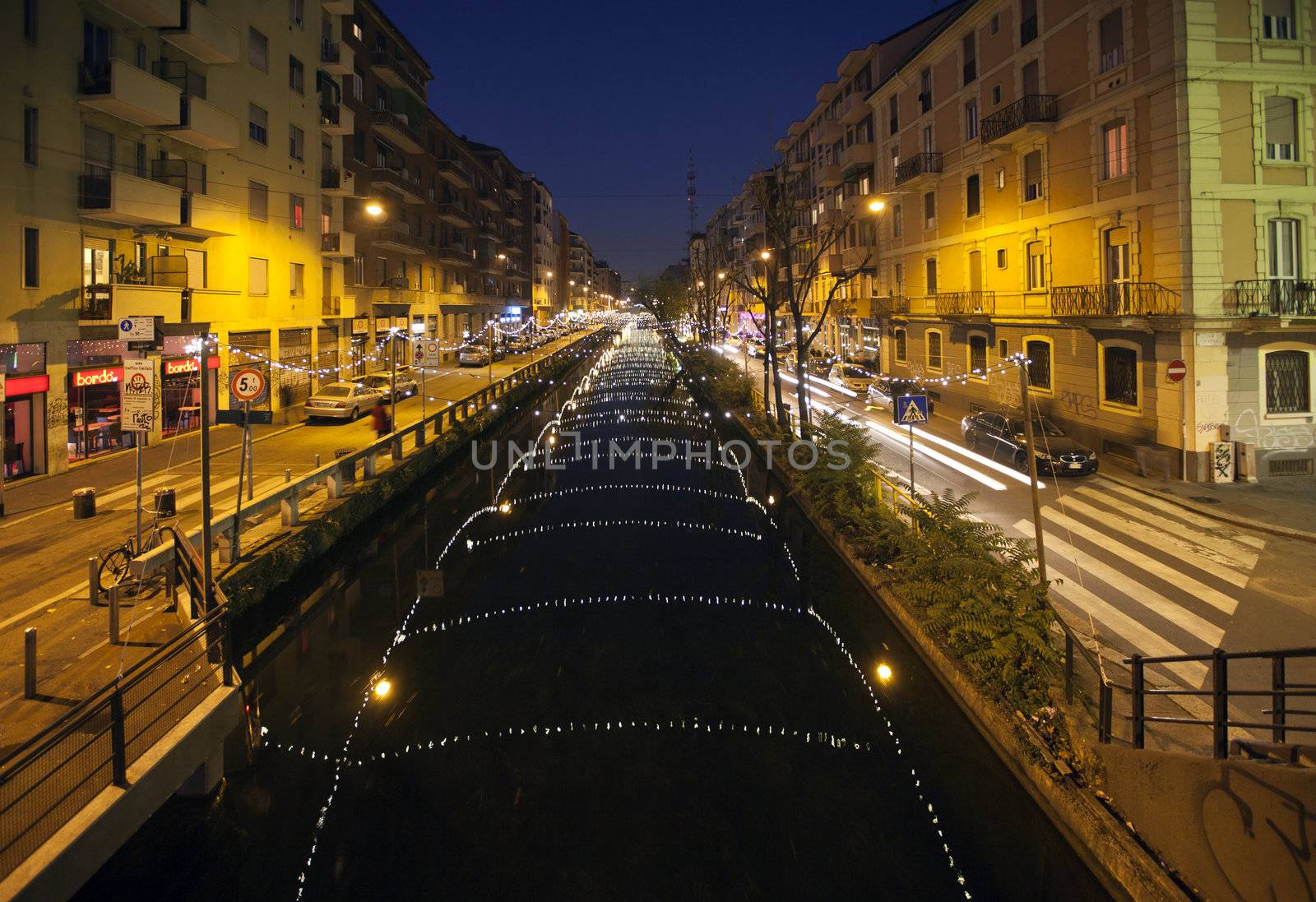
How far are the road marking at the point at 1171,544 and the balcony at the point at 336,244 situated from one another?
102 ft

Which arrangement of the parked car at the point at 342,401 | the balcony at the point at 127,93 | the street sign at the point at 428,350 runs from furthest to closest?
the street sign at the point at 428,350 < the parked car at the point at 342,401 < the balcony at the point at 127,93

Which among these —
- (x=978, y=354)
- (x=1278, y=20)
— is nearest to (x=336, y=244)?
(x=978, y=354)

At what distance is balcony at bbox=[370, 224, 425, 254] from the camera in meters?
43.7

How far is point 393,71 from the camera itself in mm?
45031

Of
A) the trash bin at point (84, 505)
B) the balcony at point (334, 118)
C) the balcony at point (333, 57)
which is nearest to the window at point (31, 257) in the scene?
the trash bin at point (84, 505)

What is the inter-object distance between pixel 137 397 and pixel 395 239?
121 feet

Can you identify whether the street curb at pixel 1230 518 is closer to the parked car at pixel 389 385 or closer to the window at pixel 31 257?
the parked car at pixel 389 385

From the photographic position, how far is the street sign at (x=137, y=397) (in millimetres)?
10984

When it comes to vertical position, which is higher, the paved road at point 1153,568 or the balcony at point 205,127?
the balcony at point 205,127

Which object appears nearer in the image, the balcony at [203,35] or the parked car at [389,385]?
the balcony at [203,35]

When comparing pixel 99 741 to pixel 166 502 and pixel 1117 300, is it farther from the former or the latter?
pixel 1117 300

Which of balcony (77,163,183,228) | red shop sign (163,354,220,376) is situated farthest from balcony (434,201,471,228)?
balcony (77,163,183,228)

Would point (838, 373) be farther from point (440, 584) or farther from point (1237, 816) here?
point (1237, 816)

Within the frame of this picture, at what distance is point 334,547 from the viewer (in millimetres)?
15195
